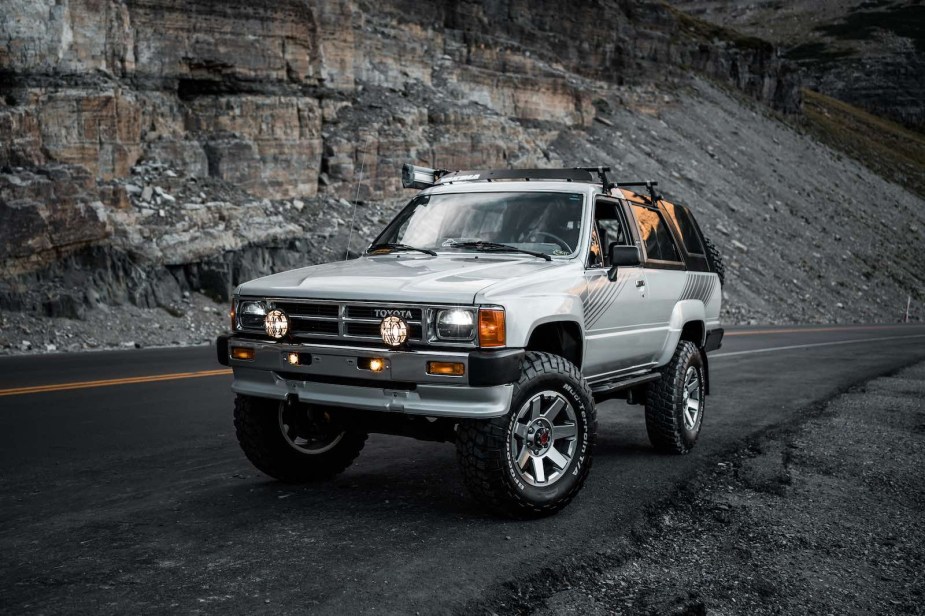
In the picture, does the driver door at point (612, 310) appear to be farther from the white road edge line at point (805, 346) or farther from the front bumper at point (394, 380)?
the white road edge line at point (805, 346)

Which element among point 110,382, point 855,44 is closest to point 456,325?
point 110,382

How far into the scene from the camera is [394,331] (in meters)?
4.77

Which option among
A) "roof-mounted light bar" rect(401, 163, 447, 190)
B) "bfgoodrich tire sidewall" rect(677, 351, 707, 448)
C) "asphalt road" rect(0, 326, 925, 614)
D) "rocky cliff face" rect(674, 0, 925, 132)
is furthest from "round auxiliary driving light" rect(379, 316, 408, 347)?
"rocky cliff face" rect(674, 0, 925, 132)

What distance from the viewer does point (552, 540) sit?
462 centimetres

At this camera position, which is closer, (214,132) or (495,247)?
(495,247)

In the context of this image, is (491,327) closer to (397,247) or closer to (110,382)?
(397,247)

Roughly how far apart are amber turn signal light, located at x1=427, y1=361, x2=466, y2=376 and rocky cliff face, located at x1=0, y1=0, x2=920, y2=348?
612 centimetres

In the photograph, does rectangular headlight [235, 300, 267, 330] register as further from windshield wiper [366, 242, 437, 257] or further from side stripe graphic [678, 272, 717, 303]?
side stripe graphic [678, 272, 717, 303]

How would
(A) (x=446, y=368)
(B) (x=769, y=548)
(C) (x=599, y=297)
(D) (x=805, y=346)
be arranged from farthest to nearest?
(D) (x=805, y=346) → (C) (x=599, y=297) → (A) (x=446, y=368) → (B) (x=769, y=548)

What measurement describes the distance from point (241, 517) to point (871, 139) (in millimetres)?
106543

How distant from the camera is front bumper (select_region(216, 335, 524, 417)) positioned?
4605 mm

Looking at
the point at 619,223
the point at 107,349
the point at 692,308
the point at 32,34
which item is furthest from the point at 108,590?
the point at 32,34

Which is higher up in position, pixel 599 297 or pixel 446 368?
pixel 599 297

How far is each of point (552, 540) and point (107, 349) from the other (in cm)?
1262
